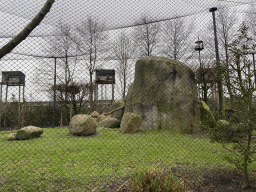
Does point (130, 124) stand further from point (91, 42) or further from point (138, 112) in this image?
point (91, 42)

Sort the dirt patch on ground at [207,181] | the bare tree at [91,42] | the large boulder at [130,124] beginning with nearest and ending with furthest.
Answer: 1. the dirt patch on ground at [207,181]
2. the bare tree at [91,42]
3. the large boulder at [130,124]

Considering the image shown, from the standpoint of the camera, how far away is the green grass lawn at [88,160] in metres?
2.29

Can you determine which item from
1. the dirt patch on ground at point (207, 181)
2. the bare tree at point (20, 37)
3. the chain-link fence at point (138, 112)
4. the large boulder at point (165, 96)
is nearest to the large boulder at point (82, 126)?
the chain-link fence at point (138, 112)

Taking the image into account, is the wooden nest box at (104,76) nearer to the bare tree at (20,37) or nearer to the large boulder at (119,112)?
the large boulder at (119,112)

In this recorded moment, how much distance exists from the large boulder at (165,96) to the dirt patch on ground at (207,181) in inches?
111

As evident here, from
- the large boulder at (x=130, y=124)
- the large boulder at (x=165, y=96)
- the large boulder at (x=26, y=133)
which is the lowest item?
the large boulder at (x=26, y=133)

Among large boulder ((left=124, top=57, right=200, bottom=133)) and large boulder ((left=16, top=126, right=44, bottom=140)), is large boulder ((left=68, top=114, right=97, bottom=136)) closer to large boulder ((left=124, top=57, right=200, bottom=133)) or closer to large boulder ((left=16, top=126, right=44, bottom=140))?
large boulder ((left=16, top=126, right=44, bottom=140))

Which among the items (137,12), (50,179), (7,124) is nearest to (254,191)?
(50,179)

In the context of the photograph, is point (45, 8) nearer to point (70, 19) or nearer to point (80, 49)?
point (70, 19)

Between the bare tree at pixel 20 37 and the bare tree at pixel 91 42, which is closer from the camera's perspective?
the bare tree at pixel 20 37

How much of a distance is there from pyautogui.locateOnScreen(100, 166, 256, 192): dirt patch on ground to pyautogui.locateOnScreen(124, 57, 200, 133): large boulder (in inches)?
111

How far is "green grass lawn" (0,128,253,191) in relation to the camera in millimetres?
2291

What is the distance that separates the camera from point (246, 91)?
2307 mm

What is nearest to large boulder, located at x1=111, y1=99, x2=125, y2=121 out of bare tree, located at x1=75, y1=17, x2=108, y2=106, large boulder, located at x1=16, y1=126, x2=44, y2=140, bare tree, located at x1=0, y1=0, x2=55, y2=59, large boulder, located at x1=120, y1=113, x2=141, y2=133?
large boulder, located at x1=120, y1=113, x2=141, y2=133
